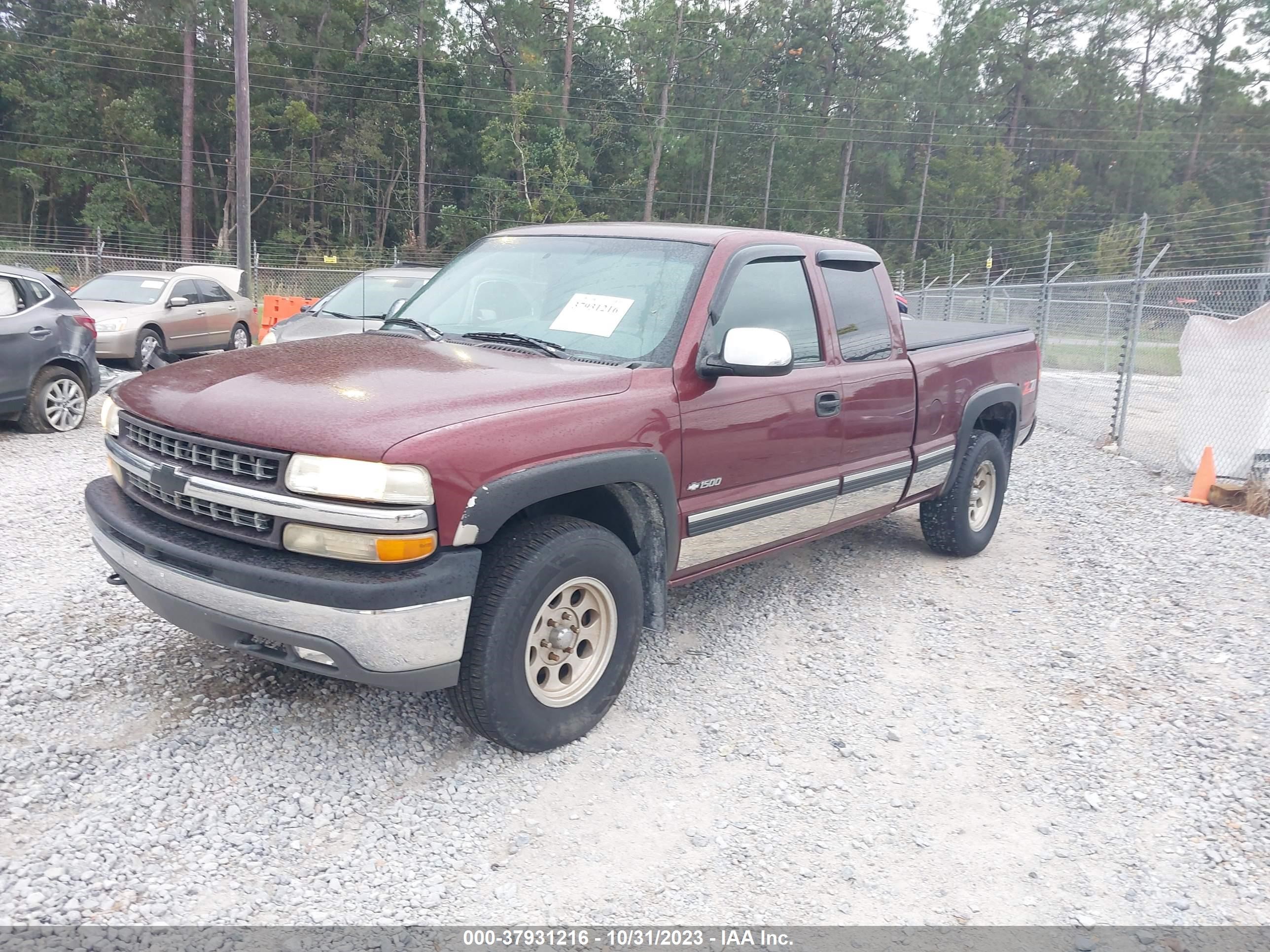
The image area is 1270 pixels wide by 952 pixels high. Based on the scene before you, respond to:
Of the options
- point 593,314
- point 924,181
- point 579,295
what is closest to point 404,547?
point 593,314

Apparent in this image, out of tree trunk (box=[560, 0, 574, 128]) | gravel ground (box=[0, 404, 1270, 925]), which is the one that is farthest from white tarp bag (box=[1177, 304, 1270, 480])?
tree trunk (box=[560, 0, 574, 128])

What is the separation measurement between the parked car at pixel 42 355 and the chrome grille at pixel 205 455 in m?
6.11

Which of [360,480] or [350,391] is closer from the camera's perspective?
[360,480]

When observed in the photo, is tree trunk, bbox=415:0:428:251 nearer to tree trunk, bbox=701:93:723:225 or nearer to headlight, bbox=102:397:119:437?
tree trunk, bbox=701:93:723:225

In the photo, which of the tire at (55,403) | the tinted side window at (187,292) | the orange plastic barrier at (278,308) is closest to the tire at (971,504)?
the tire at (55,403)

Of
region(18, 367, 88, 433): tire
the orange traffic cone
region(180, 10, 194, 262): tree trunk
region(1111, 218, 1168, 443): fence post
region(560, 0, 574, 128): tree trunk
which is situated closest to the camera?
the orange traffic cone

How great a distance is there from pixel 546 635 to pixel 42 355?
7.43m

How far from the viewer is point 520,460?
314 cm

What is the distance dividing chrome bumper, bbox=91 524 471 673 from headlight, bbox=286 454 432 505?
334 mm

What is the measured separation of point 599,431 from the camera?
11.2ft

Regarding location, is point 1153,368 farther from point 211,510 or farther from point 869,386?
point 211,510

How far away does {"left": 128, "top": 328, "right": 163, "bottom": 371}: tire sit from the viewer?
13016 millimetres

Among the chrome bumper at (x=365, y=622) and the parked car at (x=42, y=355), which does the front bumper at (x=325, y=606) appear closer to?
the chrome bumper at (x=365, y=622)

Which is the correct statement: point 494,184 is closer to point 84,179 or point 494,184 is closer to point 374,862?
point 84,179
